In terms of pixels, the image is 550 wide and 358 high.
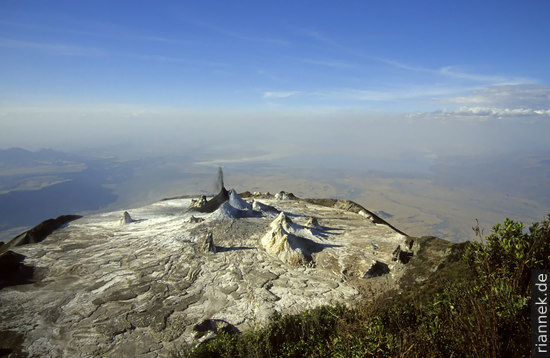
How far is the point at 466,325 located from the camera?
506 cm

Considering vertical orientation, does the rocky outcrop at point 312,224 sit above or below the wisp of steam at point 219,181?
below

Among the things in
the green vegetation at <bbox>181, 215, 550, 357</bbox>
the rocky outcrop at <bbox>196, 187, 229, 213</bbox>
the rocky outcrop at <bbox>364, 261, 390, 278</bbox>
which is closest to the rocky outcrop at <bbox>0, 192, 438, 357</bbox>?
the rocky outcrop at <bbox>364, 261, 390, 278</bbox>

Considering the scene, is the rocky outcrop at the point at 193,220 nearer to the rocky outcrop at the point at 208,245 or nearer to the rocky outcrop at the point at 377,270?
the rocky outcrop at the point at 208,245

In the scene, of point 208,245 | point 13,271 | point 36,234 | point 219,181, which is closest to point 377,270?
point 208,245

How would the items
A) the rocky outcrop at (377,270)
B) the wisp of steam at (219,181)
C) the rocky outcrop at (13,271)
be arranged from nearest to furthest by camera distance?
1. the rocky outcrop at (13,271)
2. the rocky outcrop at (377,270)
3. the wisp of steam at (219,181)

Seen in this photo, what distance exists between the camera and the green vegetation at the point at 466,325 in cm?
498

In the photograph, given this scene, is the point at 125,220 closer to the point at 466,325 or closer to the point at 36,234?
the point at 36,234

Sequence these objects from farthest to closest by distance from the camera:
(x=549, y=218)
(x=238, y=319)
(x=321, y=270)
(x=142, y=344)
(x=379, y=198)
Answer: (x=379, y=198), (x=321, y=270), (x=238, y=319), (x=142, y=344), (x=549, y=218)

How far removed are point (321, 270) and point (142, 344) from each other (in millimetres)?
9966

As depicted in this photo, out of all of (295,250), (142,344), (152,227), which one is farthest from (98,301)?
(295,250)

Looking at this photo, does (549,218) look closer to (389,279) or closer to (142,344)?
(389,279)

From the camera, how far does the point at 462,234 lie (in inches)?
4296

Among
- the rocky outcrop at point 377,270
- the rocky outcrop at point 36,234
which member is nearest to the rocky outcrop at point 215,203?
the rocky outcrop at point 36,234

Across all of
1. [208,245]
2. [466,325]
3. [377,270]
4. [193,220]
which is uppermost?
[466,325]
